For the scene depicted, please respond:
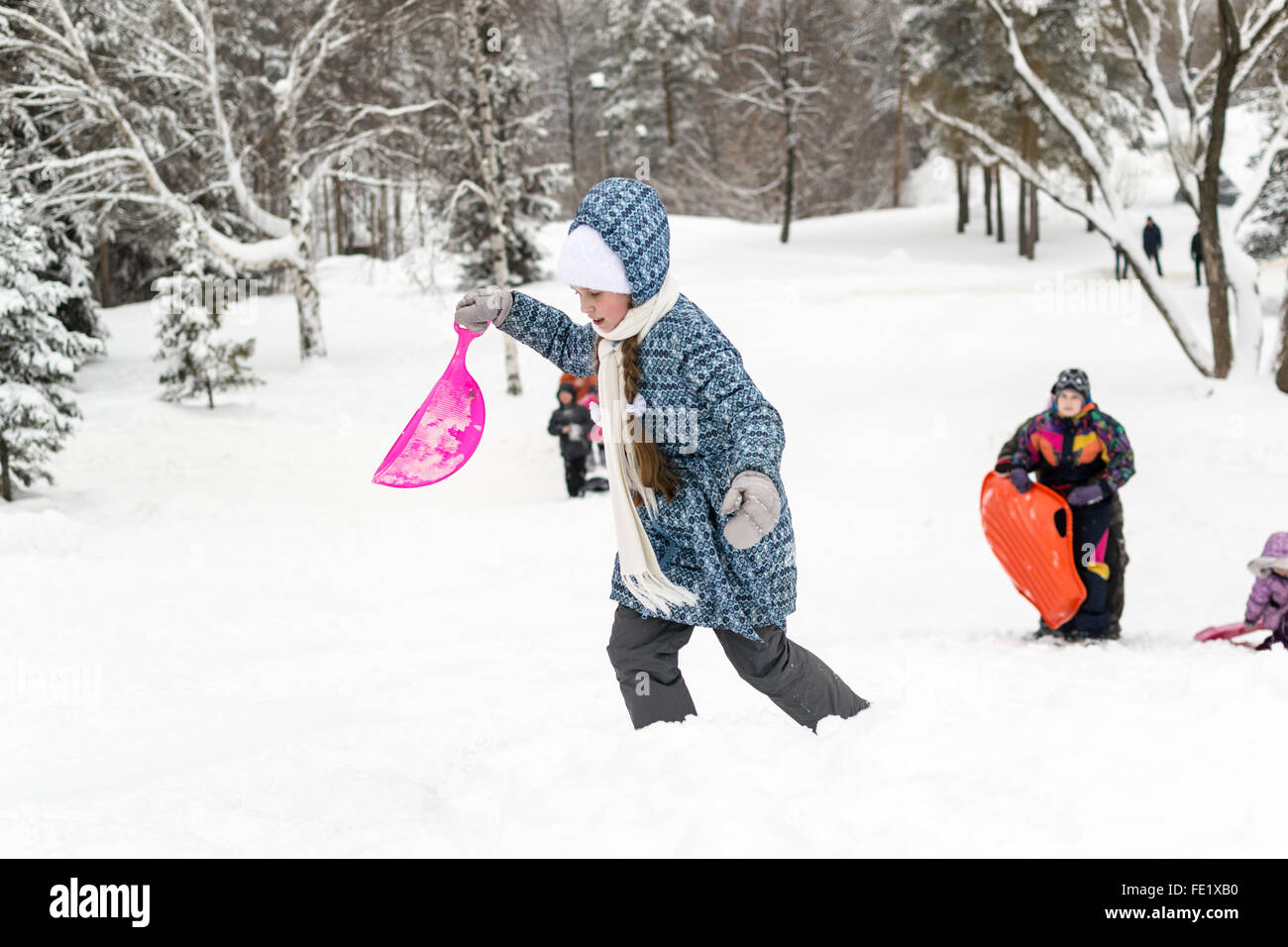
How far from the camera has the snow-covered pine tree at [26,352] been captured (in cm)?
975

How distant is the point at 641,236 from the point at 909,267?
2745 centimetres

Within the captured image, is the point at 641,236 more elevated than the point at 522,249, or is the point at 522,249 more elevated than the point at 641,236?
the point at 522,249

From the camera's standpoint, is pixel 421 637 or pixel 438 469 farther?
pixel 421 637

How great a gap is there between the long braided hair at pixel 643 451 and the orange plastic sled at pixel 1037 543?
3369 mm

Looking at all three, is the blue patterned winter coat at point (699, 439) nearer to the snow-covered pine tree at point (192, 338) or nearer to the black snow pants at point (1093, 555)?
the black snow pants at point (1093, 555)

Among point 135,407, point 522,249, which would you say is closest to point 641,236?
point 135,407

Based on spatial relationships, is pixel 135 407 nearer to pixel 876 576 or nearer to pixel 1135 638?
pixel 876 576

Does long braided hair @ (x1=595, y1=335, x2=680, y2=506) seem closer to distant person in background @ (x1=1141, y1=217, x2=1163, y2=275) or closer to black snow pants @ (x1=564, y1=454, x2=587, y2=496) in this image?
black snow pants @ (x1=564, y1=454, x2=587, y2=496)

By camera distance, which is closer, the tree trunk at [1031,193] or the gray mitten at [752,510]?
the gray mitten at [752,510]

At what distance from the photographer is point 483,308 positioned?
139 inches

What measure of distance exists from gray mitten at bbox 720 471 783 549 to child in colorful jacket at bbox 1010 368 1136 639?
3515 millimetres

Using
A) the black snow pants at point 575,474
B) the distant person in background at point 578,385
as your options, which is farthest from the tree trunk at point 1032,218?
the black snow pants at point 575,474

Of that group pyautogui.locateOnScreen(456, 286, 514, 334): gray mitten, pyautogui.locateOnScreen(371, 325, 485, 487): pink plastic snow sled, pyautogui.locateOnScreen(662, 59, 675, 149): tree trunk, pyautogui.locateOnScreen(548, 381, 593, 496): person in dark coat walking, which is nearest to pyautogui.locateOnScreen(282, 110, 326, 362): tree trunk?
pyautogui.locateOnScreen(548, 381, 593, 496): person in dark coat walking

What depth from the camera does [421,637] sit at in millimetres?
7012
